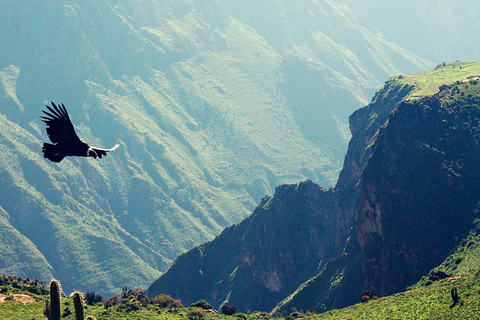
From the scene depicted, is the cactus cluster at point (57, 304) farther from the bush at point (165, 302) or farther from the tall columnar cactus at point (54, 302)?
the bush at point (165, 302)

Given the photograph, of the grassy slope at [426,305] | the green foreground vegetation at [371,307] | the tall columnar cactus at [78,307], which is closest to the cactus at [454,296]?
the green foreground vegetation at [371,307]

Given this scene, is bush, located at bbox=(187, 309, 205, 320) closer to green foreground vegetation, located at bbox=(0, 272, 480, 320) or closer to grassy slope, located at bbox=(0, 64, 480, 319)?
green foreground vegetation, located at bbox=(0, 272, 480, 320)

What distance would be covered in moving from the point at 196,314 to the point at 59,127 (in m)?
87.8

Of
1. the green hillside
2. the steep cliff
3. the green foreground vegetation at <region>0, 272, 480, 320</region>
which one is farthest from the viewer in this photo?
the steep cliff

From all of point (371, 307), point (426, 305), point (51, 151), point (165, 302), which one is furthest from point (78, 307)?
point (165, 302)

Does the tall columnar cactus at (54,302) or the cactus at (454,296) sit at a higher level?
the tall columnar cactus at (54,302)

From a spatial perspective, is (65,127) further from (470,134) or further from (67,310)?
(470,134)

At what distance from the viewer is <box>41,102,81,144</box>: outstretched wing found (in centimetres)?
5378

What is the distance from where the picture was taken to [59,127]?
54.2 metres

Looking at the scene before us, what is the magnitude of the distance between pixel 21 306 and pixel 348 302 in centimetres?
9024

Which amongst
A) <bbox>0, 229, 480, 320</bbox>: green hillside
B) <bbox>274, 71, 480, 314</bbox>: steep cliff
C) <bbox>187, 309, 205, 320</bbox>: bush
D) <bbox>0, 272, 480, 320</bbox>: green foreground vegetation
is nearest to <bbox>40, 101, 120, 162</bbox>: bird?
<bbox>0, 272, 480, 320</bbox>: green foreground vegetation

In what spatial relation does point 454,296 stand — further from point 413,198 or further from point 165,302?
point 165,302

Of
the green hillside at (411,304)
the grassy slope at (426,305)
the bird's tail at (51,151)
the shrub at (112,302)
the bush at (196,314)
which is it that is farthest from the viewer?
the shrub at (112,302)

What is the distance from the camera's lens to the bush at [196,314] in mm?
131562
